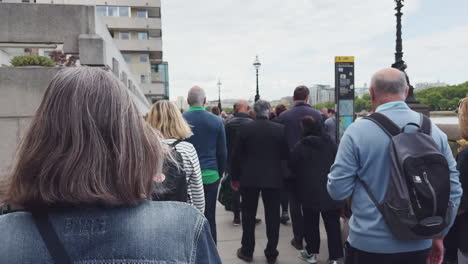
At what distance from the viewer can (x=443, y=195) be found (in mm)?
2355

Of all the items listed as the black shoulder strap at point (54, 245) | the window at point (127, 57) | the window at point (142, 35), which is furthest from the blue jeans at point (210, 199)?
the window at point (142, 35)

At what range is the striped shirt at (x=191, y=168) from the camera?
320 cm

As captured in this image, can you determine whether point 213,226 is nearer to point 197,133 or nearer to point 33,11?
point 197,133

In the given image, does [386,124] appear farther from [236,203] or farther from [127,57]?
[127,57]

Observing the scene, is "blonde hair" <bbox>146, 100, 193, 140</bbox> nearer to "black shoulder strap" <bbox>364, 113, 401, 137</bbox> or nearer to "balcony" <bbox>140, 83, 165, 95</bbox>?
"black shoulder strap" <bbox>364, 113, 401, 137</bbox>

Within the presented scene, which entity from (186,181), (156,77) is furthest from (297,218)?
(156,77)

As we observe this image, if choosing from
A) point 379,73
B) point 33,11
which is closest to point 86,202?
point 379,73

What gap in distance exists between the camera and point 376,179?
2588 mm

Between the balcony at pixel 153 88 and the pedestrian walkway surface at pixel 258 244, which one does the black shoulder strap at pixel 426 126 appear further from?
the balcony at pixel 153 88

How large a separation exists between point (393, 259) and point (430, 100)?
93423mm

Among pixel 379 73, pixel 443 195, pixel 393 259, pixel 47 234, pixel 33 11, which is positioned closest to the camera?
pixel 47 234

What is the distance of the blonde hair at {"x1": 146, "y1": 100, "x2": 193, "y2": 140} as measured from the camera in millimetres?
3422

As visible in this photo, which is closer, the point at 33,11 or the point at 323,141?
the point at 323,141

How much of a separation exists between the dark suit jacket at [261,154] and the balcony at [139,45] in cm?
4190
